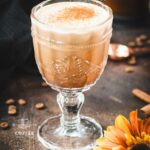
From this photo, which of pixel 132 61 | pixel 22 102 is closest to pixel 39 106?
pixel 22 102

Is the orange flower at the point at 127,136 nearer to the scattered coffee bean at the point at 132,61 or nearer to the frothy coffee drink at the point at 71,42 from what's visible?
the frothy coffee drink at the point at 71,42

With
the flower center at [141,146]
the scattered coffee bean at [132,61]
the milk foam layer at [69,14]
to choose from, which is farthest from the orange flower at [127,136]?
the scattered coffee bean at [132,61]

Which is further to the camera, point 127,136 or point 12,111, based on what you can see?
point 12,111

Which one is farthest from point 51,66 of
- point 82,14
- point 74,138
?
point 74,138

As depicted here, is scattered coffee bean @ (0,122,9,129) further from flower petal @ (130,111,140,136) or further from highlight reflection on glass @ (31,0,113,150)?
flower petal @ (130,111,140,136)

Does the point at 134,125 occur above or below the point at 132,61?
above

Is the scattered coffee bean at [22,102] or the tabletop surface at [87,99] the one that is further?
the scattered coffee bean at [22,102]

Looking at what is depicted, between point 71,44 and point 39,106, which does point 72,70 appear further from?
point 39,106

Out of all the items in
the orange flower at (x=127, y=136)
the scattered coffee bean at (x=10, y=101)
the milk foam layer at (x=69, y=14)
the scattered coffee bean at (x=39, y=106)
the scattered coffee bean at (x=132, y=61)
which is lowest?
the scattered coffee bean at (x=132, y=61)

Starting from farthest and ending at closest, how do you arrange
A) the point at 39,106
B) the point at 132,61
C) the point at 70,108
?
the point at 132,61 < the point at 39,106 < the point at 70,108
